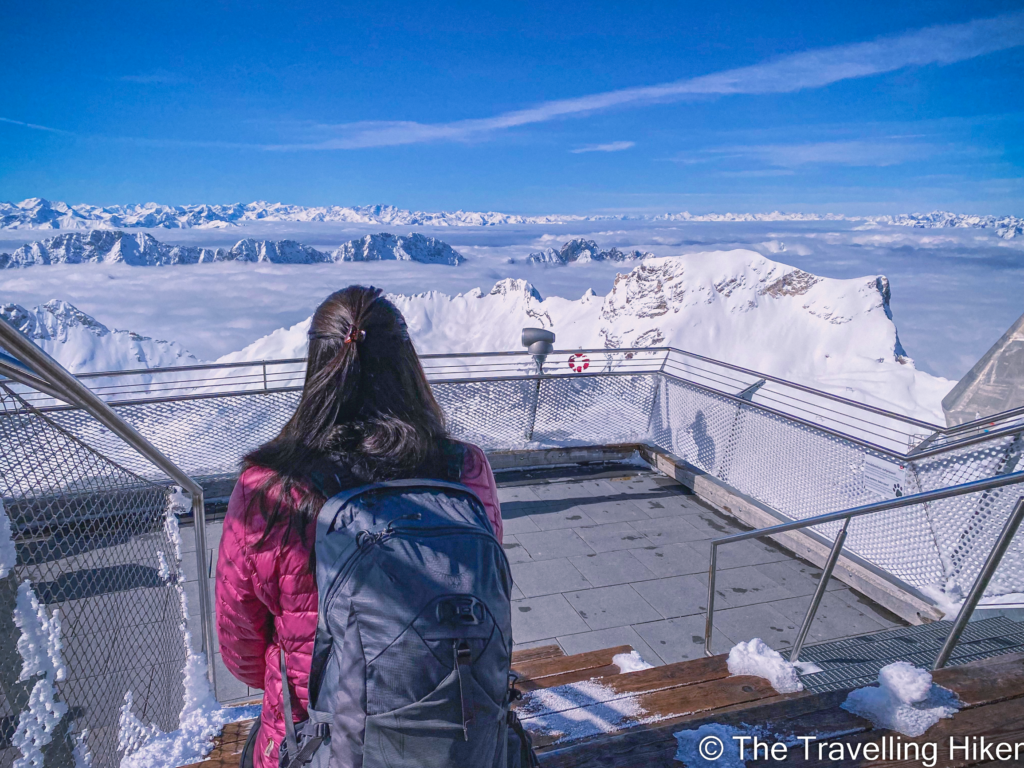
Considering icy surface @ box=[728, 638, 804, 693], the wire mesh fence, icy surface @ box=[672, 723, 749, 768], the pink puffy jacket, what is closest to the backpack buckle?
the pink puffy jacket

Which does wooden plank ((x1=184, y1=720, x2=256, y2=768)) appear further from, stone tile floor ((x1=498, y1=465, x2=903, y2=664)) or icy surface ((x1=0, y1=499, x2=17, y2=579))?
stone tile floor ((x1=498, y1=465, x2=903, y2=664))

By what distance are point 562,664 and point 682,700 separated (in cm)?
90

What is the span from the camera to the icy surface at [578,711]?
220 centimetres

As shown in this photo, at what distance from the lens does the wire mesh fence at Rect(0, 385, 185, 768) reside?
119cm

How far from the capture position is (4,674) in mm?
1160

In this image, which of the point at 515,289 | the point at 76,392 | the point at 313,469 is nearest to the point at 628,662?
the point at 313,469

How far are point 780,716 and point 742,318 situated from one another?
159m

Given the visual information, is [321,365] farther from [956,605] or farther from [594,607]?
[956,605]

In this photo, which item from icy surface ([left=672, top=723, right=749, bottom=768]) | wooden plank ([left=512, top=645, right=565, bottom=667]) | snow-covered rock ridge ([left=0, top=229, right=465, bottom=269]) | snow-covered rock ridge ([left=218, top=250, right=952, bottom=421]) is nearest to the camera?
icy surface ([left=672, top=723, right=749, bottom=768])

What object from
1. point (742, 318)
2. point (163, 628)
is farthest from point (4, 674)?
point (742, 318)

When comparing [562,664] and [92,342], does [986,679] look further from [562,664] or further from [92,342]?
[92,342]

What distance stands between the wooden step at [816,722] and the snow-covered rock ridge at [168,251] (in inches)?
3849

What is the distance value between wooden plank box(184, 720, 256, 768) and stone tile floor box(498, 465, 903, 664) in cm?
200

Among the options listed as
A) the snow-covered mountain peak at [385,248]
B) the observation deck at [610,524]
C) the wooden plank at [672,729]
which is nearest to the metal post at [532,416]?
the observation deck at [610,524]
